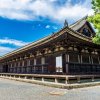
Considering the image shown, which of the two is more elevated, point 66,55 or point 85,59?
point 66,55

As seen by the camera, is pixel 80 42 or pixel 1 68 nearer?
pixel 80 42

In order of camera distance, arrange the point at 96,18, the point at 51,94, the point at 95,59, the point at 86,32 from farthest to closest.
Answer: the point at 86,32 < the point at 95,59 < the point at 96,18 < the point at 51,94

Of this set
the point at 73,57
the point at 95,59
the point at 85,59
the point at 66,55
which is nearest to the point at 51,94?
the point at 66,55

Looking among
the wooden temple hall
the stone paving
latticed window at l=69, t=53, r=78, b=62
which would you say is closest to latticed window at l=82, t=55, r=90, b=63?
the wooden temple hall

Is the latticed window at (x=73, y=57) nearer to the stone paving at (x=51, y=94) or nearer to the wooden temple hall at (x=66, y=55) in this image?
the wooden temple hall at (x=66, y=55)

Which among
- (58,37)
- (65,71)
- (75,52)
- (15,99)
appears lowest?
(15,99)

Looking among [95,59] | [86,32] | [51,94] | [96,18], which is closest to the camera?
[51,94]

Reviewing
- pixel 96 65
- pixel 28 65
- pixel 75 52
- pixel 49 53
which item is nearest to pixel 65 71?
pixel 75 52

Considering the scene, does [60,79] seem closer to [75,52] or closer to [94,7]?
[75,52]

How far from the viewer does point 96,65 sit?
2055 cm

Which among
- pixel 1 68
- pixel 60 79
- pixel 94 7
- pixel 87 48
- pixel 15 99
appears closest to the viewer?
pixel 15 99

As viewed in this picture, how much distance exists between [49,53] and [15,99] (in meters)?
11.5

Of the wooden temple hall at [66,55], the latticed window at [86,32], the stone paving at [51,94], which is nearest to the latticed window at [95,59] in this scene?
the wooden temple hall at [66,55]

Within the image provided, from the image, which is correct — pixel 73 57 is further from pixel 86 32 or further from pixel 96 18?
→ pixel 86 32
